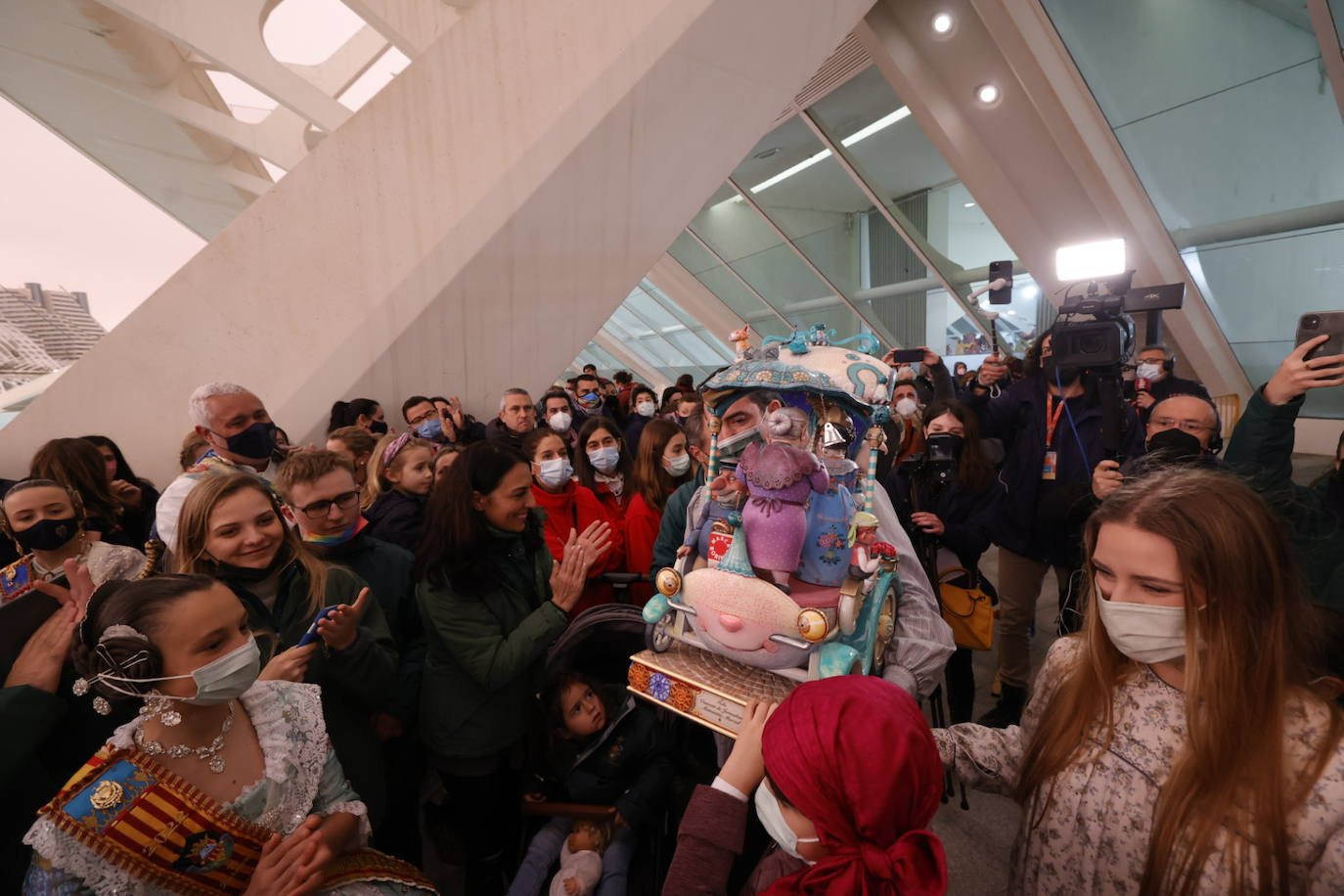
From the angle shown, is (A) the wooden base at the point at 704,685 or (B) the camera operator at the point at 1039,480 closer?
(A) the wooden base at the point at 704,685

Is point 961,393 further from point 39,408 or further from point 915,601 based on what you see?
point 39,408

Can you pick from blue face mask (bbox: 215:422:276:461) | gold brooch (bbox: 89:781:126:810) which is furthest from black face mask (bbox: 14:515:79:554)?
gold brooch (bbox: 89:781:126:810)

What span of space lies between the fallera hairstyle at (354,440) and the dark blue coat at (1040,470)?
3.41 metres

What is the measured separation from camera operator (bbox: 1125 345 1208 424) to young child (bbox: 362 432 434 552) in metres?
3.82

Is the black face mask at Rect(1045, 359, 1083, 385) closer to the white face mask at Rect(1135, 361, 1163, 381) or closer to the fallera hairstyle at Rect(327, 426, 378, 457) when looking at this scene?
the white face mask at Rect(1135, 361, 1163, 381)

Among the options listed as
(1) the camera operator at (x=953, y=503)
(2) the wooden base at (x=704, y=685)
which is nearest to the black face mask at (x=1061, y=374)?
(1) the camera operator at (x=953, y=503)

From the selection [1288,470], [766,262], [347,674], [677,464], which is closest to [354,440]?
[677,464]

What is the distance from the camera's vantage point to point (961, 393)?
14.1 ft

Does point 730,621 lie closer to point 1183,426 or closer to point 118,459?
point 1183,426

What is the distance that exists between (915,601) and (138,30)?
11.2 m

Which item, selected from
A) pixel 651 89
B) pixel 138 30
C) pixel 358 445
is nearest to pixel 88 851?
pixel 358 445

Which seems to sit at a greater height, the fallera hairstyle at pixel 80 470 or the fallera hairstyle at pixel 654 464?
the fallera hairstyle at pixel 654 464

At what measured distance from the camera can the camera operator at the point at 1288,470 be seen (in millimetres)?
1542

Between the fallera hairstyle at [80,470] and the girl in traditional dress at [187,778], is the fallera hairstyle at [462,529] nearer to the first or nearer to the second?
the girl in traditional dress at [187,778]
